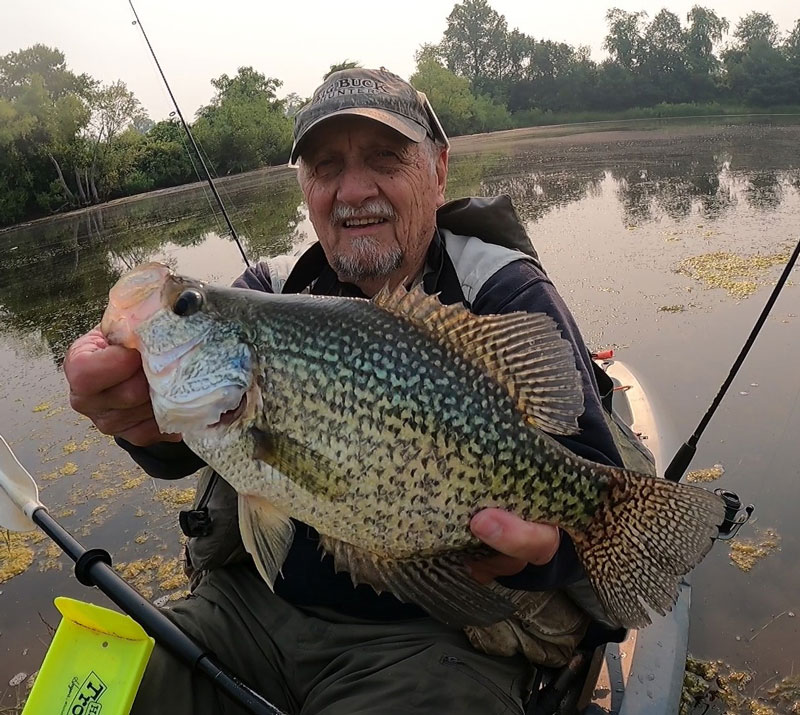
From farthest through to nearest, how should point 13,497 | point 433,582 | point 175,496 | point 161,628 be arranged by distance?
point 175,496 < point 13,497 < point 161,628 < point 433,582

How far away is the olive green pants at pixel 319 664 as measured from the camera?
2148mm

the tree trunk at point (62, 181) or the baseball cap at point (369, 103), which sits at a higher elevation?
the tree trunk at point (62, 181)

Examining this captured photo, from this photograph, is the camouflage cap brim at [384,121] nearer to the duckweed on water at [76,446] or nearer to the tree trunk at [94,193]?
the duckweed on water at [76,446]

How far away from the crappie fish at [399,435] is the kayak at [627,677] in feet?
2.05

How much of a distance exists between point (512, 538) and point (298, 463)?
2.07ft

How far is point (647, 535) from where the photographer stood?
6.29 ft

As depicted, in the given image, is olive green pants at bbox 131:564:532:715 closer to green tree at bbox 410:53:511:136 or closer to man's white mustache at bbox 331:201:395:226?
man's white mustache at bbox 331:201:395:226

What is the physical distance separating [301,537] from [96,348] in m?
1.05

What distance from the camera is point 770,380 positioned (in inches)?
238

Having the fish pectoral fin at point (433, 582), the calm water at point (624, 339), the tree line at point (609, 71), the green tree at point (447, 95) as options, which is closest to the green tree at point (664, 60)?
the tree line at point (609, 71)

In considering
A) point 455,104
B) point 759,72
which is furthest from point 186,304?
point 759,72

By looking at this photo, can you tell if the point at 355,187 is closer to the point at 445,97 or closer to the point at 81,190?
the point at 81,190

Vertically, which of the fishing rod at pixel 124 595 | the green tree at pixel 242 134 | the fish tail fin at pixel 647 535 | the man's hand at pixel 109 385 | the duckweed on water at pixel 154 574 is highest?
the green tree at pixel 242 134

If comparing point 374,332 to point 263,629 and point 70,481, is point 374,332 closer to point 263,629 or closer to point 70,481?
point 263,629
